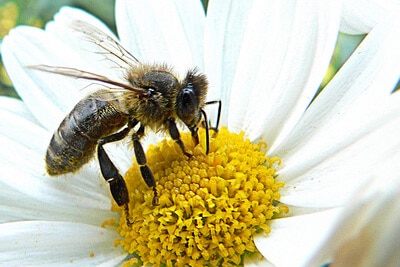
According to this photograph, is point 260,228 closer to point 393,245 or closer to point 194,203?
point 194,203

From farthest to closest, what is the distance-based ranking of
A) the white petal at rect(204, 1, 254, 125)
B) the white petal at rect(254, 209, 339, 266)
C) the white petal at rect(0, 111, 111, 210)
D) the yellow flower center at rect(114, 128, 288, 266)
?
the white petal at rect(204, 1, 254, 125)
the white petal at rect(0, 111, 111, 210)
the yellow flower center at rect(114, 128, 288, 266)
the white petal at rect(254, 209, 339, 266)

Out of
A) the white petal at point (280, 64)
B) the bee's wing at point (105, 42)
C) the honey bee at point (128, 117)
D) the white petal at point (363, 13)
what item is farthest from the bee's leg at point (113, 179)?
the white petal at point (363, 13)

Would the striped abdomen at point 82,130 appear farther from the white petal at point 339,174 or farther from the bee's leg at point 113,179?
the white petal at point 339,174

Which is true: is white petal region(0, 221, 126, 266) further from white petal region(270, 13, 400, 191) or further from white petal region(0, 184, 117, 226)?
white petal region(270, 13, 400, 191)

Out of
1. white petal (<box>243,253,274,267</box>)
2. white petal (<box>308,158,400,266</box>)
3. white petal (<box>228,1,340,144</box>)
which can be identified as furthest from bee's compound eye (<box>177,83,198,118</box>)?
white petal (<box>308,158,400,266</box>)

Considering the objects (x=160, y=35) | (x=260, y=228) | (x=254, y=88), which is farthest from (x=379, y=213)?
(x=160, y=35)

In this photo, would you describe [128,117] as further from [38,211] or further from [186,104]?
[38,211]
